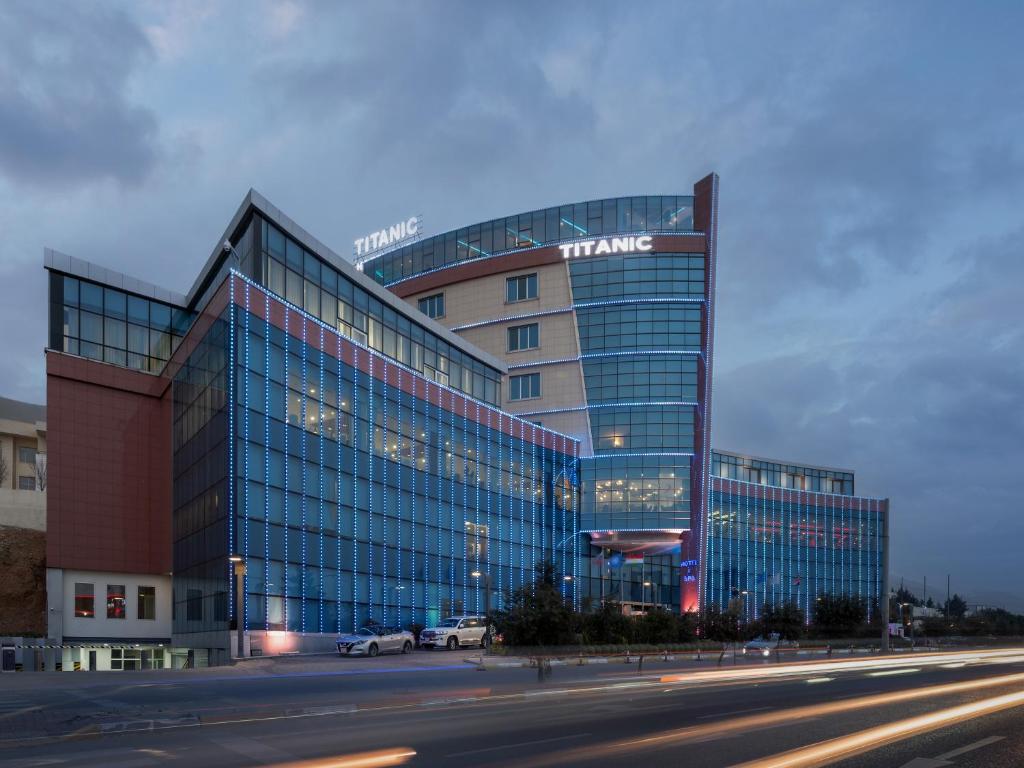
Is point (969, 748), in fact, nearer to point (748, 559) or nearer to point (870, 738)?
point (870, 738)

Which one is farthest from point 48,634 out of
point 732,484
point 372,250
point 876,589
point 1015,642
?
point 876,589

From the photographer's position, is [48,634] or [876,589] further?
[876,589]

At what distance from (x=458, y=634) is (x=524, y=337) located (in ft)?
134

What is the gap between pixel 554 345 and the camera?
3322 inches

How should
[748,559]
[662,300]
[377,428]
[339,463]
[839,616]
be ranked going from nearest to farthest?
1. [339,463]
2. [377,428]
3. [662,300]
4. [839,616]
5. [748,559]

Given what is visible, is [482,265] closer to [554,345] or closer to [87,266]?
[554,345]

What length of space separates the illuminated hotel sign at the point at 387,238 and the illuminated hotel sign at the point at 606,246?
17898 mm

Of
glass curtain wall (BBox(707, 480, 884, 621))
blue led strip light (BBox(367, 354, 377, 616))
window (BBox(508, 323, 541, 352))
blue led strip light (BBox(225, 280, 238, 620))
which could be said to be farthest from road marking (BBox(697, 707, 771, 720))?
glass curtain wall (BBox(707, 480, 884, 621))

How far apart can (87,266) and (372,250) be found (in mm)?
44900

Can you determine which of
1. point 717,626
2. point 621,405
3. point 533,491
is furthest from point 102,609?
point 621,405

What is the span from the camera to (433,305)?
301ft

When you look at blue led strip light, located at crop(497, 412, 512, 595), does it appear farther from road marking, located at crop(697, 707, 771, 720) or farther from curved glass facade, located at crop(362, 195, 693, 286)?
road marking, located at crop(697, 707, 771, 720)

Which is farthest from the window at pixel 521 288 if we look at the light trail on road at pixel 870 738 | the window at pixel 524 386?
the light trail on road at pixel 870 738

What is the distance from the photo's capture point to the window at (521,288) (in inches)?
3369
